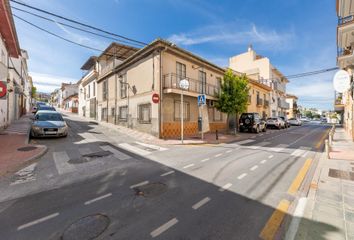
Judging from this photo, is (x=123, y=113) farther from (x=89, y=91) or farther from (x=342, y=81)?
(x=342, y=81)

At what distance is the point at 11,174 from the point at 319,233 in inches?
299

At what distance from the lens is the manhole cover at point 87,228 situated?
8.48 feet

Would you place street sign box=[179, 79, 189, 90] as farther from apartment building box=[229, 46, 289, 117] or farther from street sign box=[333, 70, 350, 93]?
apartment building box=[229, 46, 289, 117]

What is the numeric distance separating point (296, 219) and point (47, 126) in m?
12.0

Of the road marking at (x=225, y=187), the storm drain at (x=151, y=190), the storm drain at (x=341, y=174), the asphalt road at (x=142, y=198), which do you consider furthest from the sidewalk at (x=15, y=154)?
the storm drain at (x=341, y=174)

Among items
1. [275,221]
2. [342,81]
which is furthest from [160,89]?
[275,221]

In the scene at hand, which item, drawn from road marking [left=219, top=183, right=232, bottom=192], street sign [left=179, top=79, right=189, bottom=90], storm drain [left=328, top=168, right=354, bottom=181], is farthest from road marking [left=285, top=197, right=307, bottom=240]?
street sign [left=179, top=79, right=189, bottom=90]

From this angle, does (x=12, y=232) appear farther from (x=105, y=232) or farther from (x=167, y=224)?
(x=167, y=224)

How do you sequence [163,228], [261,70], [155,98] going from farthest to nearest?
1. [261,70]
2. [155,98]
3. [163,228]

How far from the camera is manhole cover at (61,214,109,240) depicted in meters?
2.58

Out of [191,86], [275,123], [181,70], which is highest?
[181,70]

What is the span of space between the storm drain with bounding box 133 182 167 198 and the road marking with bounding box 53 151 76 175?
110 inches

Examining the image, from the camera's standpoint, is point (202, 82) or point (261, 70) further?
point (261, 70)

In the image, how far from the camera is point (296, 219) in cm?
303
